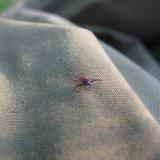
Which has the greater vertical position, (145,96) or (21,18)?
(145,96)

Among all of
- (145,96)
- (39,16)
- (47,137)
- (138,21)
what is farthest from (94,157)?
(138,21)

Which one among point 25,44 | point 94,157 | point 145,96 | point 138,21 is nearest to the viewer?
point 94,157

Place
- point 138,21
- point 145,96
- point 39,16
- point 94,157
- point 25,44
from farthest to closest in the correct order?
1. point 138,21
2. point 39,16
3. point 25,44
4. point 145,96
5. point 94,157

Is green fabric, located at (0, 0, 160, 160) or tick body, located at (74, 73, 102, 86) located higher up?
tick body, located at (74, 73, 102, 86)

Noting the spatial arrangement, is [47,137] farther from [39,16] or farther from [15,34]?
[39,16]

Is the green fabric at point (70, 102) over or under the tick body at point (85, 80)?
under

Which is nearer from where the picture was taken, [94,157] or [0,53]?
[94,157]

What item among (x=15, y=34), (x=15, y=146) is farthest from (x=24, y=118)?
(x=15, y=34)
